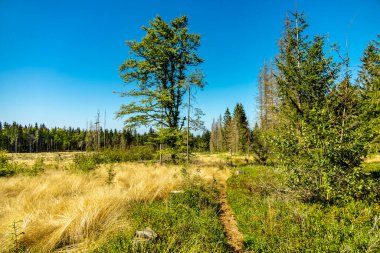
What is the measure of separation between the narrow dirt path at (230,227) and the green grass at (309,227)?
16 centimetres

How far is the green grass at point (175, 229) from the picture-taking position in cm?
354

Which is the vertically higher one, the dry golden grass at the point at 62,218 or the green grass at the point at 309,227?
the dry golden grass at the point at 62,218

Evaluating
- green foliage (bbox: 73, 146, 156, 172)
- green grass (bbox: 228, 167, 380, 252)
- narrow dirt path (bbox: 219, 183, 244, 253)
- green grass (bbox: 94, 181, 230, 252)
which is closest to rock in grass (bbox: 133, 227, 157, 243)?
green grass (bbox: 94, 181, 230, 252)

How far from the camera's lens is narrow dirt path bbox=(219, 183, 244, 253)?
452 centimetres

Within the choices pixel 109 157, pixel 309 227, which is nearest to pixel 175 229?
pixel 309 227

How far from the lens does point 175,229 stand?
4.35m

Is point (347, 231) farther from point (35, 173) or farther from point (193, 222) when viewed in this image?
point (35, 173)

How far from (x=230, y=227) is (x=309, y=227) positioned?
6.37 feet

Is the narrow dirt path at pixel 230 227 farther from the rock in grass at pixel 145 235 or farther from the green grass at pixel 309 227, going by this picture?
the rock in grass at pixel 145 235

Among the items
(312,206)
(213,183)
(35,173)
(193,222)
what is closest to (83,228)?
(193,222)

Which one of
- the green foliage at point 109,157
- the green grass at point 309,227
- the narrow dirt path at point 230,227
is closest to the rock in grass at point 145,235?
the narrow dirt path at point 230,227

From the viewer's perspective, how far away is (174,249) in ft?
11.5

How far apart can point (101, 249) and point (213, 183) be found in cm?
735

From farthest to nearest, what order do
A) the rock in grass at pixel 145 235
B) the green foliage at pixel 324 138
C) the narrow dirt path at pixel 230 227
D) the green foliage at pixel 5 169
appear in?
the green foliage at pixel 5 169 < the green foliage at pixel 324 138 < the narrow dirt path at pixel 230 227 < the rock in grass at pixel 145 235
